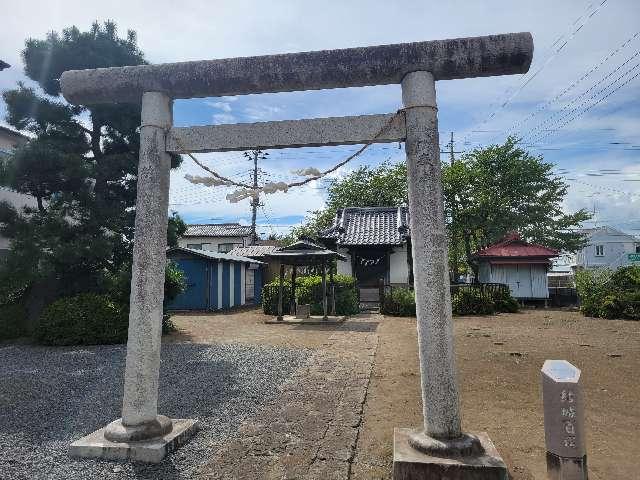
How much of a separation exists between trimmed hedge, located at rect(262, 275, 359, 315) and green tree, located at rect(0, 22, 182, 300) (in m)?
7.48

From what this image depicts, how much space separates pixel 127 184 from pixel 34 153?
235 centimetres

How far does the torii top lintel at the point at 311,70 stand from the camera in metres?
3.90

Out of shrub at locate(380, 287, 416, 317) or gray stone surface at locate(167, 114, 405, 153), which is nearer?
gray stone surface at locate(167, 114, 405, 153)

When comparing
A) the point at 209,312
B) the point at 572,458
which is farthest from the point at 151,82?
the point at 209,312

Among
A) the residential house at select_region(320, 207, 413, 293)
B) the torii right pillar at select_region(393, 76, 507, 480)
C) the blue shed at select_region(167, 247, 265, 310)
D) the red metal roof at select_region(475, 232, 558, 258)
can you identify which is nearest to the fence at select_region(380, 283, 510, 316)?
the residential house at select_region(320, 207, 413, 293)

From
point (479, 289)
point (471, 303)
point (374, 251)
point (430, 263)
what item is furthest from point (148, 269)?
point (374, 251)

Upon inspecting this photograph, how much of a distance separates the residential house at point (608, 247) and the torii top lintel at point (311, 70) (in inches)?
2092

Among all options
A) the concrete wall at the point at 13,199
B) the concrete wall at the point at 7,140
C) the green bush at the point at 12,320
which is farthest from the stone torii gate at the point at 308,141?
the concrete wall at the point at 7,140

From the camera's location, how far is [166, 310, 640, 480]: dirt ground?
13.7 feet

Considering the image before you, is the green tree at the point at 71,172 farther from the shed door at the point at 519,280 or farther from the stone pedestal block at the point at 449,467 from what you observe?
the shed door at the point at 519,280

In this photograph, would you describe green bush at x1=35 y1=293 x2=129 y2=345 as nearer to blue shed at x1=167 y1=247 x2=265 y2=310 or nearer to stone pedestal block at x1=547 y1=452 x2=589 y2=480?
blue shed at x1=167 y1=247 x2=265 y2=310

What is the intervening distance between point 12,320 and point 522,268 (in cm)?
2229

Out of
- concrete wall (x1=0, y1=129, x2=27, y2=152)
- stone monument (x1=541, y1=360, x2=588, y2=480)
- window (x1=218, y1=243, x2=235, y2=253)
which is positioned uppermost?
concrete wall (x1=0, y1=129, x2=27, y2=152)

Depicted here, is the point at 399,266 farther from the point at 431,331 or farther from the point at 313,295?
the point at 431,331
